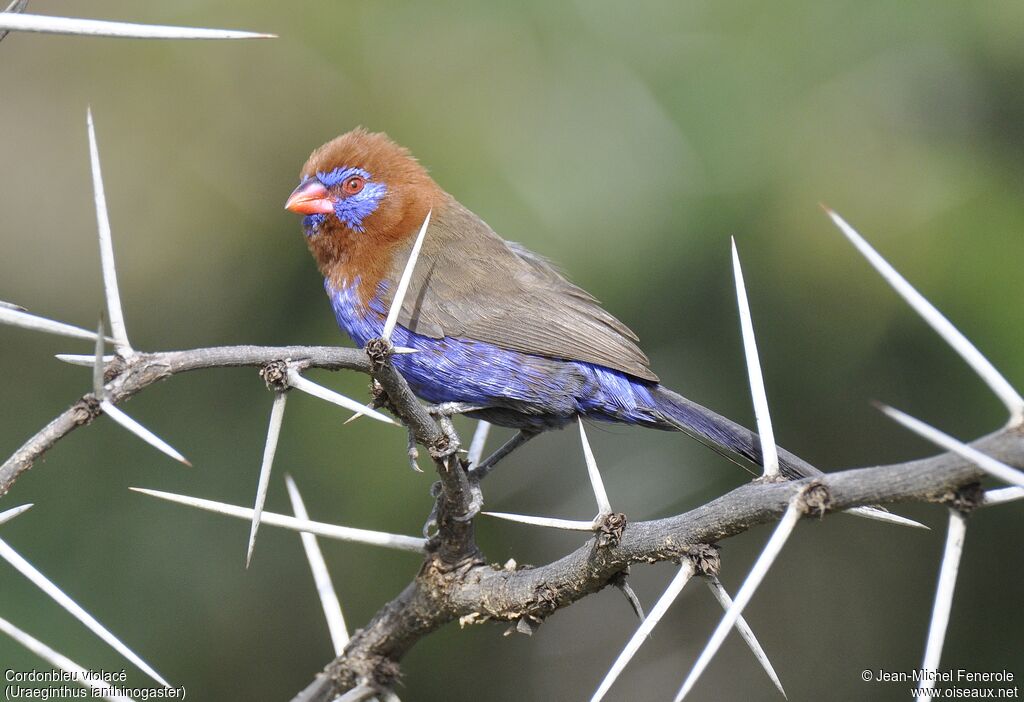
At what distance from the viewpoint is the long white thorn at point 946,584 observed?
161 cm

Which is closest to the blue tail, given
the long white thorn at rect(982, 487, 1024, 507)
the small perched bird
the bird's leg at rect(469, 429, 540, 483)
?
the small perched bird

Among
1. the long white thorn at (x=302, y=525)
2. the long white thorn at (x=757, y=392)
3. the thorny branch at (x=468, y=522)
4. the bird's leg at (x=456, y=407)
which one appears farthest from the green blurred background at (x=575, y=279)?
the long white thorn at (x=757, y=392)

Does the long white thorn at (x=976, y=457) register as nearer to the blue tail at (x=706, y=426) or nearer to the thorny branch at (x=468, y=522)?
the thorny branch at (x=468, y=522)

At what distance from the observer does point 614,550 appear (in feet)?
7.52

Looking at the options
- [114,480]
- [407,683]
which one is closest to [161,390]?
[114,480]

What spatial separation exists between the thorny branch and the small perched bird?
3.18ft

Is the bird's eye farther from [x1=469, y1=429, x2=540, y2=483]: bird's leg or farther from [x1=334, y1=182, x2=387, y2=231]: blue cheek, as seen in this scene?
[x1=469, y1=429, x2=540, y2=483]: bird's leg

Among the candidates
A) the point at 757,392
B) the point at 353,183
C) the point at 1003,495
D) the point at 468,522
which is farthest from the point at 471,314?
the point at 1003,495

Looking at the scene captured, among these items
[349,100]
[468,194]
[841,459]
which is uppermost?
[349,100]

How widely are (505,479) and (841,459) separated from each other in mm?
1706

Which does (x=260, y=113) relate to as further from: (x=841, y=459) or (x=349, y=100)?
(x=841, y=459)

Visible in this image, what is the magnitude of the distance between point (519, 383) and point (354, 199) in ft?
3.95

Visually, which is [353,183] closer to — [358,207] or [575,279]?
[358,207]

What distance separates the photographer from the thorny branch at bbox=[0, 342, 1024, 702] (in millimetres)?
1667
